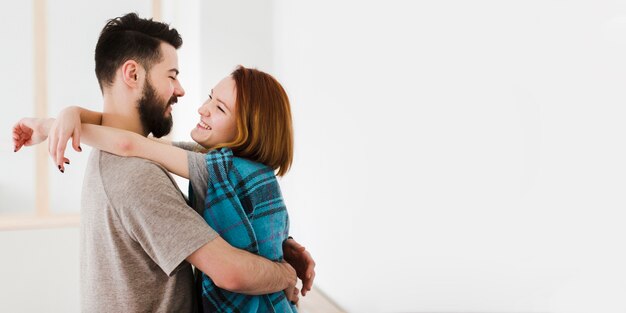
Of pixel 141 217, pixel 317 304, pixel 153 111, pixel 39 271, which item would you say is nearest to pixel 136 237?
pixel 141 217

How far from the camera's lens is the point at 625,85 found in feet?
3.34

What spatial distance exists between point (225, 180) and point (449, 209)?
688 mm

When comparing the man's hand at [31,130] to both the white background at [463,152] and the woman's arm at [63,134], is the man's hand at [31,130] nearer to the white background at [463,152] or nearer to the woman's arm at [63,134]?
the woman's arm at [63,134]

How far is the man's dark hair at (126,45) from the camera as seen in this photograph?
1272 millimetres

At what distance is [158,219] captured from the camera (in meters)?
1.04

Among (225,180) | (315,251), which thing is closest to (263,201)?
(225,180)

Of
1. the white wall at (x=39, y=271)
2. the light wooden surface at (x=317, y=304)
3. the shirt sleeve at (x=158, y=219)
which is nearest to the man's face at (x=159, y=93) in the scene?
the shirt sleeve at (x=158, y=219)

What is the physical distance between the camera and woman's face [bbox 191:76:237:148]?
4.36 ft

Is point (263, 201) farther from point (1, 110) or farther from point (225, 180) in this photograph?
point (1, 110)

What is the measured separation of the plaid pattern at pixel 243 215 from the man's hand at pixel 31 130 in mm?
390

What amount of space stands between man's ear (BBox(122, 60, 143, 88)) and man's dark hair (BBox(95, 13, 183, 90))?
1 cm

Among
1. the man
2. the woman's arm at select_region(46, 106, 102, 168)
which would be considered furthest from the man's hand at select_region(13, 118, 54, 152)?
the woman's arm at select_region(46, 106, 102, 168)

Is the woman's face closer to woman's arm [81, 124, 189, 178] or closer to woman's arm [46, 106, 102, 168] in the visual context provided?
woman's arm [81, 124, 189, 178]

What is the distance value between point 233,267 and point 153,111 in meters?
0.46
